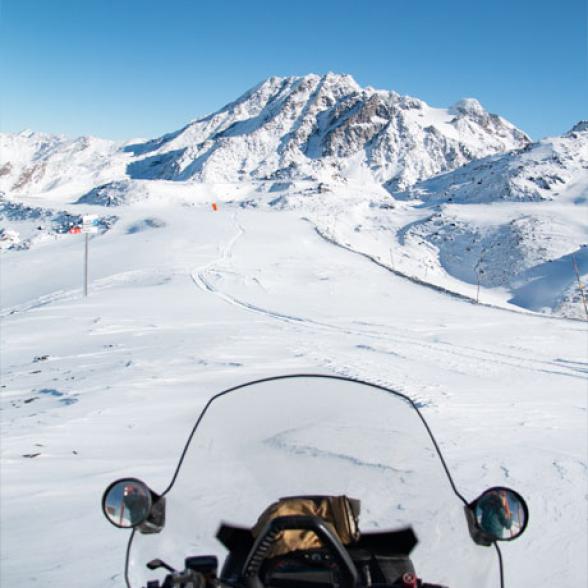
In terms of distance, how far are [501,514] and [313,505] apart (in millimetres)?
800

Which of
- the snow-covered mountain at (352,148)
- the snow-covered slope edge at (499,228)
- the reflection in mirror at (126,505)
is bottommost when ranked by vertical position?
the reflection in mirror at (126,505)

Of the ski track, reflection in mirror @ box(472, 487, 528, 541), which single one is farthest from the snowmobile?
the ski track

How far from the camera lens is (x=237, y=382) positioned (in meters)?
9.74

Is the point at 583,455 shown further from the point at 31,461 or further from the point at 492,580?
the point at 31,461

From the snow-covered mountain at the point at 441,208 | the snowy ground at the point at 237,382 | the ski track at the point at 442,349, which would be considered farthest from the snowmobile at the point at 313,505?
the snow-covered mountain at the point at 441,208

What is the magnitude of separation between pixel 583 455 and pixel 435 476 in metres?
Result: 4.84

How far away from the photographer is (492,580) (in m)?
2.26

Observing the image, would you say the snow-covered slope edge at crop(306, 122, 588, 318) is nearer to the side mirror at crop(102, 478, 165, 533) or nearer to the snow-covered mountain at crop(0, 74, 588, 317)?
the snow-covered mountain at crop(0, 74, 588, 317)

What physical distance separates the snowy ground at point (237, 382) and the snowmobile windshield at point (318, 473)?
52.4 inches

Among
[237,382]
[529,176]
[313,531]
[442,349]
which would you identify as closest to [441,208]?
[529,176]

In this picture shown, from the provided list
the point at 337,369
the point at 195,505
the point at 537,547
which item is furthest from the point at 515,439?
the point at 195,505

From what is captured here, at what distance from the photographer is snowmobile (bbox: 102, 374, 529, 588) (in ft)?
6.52

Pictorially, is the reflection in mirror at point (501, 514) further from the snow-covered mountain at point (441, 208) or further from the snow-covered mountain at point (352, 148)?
the snow-covered mountain at point (352, 148)

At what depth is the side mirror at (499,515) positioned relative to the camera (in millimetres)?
2066
